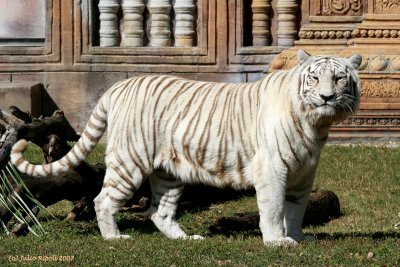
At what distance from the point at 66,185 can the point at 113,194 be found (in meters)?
0.93

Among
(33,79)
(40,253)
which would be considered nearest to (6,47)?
(33,79)

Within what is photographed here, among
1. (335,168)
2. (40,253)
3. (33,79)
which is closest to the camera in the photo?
(40,253)

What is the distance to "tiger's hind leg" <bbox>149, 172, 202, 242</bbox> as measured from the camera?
38.9 ft

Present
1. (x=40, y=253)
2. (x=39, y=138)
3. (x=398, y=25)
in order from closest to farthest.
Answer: (x=40, y=253)
(x=39, y=138)
(x=398, y=25)

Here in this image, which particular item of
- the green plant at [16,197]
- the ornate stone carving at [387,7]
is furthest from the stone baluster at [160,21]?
the green plant at [16,197]

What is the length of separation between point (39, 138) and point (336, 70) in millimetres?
2946

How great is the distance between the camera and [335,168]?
49.7ft

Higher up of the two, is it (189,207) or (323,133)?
(323,133)

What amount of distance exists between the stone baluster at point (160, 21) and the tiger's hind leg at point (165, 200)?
Answer: 6.73 metres

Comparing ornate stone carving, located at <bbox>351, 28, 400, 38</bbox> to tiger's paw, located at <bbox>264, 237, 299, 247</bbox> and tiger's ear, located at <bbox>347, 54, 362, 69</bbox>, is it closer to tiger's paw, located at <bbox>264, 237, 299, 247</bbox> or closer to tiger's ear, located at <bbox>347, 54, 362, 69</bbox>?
tiger's ear, located at <bbox>347, 54, 362, 69</bbox>

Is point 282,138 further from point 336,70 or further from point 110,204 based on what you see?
point 110,204

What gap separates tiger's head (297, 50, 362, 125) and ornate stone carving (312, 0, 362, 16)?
20.4ft

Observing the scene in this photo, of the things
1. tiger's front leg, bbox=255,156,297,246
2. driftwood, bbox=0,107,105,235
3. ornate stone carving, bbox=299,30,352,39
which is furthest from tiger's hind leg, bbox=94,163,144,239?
ornate stone carving, bbox=299,30,352,39

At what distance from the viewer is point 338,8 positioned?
1716 cm
